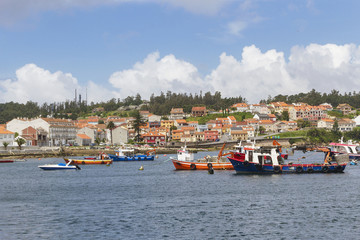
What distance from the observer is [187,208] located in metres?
44.1

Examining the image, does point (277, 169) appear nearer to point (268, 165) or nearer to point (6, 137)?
point (268, 165)

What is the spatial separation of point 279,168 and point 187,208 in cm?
3039

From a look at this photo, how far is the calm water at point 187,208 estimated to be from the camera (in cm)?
3431

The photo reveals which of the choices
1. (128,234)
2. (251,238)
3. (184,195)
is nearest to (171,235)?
(128,234)

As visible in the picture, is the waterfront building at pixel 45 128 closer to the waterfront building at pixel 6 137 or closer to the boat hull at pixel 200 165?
the waterfront building at pixel 6 137

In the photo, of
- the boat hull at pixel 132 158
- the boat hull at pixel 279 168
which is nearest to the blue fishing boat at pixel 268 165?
the boat hull at pixel 279 168

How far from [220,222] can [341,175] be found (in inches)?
1569

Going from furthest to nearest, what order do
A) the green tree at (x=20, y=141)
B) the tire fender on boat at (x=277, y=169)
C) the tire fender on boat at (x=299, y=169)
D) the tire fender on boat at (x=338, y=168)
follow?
the green tree at (x=20, y=141), the tire fender on boat at (x=338, y=168), the tire fender on boat at (x=299, y=169), the tire fender on boat at (x=277, y=169)

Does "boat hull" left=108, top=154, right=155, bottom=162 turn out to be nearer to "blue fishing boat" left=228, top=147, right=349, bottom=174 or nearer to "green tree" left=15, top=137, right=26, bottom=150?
"green tree" left=15, top=137, right=26, bottom=150

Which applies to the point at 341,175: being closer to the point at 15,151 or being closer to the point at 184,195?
the point at 184,195

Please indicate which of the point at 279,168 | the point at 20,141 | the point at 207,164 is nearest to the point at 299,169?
the point at 279,168

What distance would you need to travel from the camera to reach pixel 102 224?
37125 millimetres

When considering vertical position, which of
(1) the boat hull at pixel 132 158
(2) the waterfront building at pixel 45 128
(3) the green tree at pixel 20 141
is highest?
(2) the waterfront building at pixel 45 128

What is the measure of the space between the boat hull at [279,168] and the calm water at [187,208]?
2022mm
